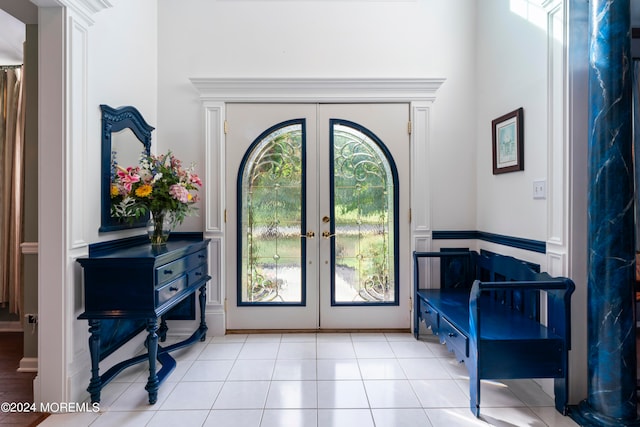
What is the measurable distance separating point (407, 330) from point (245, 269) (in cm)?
171

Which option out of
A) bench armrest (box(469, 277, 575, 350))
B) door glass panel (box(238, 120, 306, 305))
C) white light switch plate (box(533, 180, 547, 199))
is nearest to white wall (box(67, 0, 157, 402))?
door glass panel (box(238, 120, 306, 305))

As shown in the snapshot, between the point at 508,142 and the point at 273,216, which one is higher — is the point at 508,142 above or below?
above

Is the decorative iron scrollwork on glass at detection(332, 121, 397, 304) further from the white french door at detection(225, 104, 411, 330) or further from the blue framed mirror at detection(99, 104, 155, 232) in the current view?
the blue framed mirror at detection(99, 104, 155, 232)

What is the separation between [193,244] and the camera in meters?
2.87

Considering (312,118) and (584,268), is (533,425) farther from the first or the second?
(312,118)

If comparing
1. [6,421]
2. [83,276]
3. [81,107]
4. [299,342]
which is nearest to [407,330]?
[299,342]

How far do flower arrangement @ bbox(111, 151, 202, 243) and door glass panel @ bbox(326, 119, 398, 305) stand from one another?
145 cm

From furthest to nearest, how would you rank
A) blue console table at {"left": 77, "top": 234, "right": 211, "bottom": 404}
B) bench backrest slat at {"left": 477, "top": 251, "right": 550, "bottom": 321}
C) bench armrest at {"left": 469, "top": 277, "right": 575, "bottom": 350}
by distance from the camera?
bench backrest slat at {"left": 477, "top": 251, "right": 550, "bottom": 321} < blue console table at {"left": 77, "top": 234, "right": 211, "bottom": 404} < bench armrest at {"left": 469, "top": 277, "right": 575, "bottom": 350}

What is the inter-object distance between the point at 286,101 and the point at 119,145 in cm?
151

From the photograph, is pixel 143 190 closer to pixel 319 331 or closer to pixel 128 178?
pixel 128 178

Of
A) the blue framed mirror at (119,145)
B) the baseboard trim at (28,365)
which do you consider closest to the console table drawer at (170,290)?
the blue framed mirror at (119,145)

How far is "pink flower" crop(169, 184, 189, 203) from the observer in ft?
8.33

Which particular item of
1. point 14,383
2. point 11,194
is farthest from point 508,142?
point 11,194

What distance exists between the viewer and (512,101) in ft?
9.31
